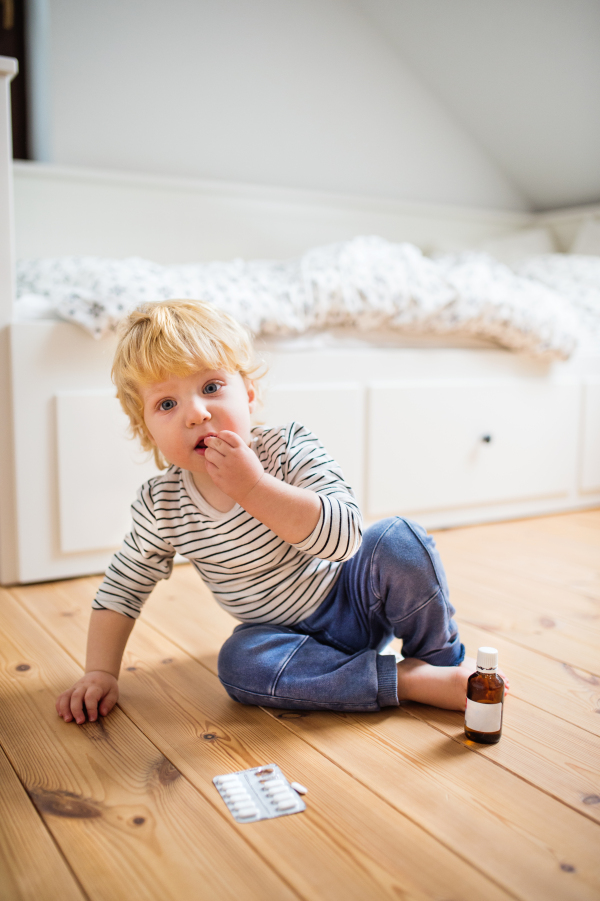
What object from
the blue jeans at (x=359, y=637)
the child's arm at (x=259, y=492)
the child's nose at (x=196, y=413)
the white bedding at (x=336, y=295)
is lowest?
the blue jeans at (x=359, y=637)

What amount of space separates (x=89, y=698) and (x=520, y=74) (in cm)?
244

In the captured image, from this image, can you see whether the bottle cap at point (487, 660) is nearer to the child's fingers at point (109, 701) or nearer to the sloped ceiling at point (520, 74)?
the child's fingers at point (109, 701)

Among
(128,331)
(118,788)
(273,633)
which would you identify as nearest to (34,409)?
(128,331)

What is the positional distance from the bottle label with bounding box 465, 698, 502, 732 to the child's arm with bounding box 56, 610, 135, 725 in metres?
0.42

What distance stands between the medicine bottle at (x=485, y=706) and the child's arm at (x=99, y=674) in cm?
42

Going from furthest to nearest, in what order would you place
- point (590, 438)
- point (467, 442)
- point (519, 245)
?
point (519, 245)
point (590, 438)
point (467, 442)

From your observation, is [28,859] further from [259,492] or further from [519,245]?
[519,245]

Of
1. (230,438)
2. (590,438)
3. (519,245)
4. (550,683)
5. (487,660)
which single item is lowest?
(550,683)

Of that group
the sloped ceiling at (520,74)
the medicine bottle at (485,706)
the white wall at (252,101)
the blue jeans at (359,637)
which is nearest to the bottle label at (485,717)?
the medicine bottle at (485,706)

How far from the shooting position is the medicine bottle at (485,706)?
812mm

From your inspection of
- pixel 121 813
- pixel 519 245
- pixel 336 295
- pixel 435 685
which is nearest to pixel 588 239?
pixel 519 245

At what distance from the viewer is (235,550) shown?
0.94 m

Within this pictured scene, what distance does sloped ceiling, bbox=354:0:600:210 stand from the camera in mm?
2320

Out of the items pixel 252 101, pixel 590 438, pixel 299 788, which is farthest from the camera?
pixel 252 101
